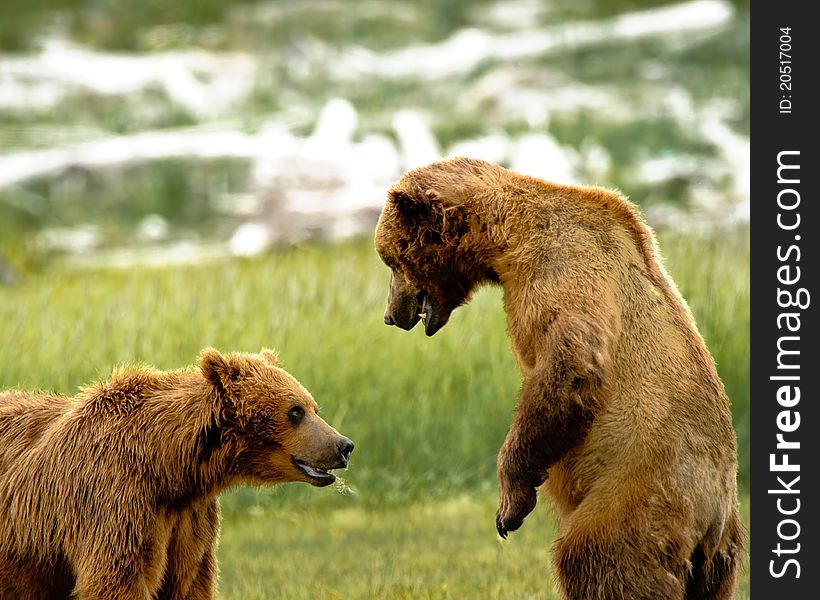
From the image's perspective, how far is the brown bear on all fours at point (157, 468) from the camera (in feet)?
18.7

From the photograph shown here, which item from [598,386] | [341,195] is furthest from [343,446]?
[341,195]

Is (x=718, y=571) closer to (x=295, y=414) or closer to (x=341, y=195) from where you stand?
(x=295, y=414)

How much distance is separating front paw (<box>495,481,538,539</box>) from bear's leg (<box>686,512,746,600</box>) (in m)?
0.65

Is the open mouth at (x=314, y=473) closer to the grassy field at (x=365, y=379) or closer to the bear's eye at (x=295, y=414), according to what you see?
the bear's eye at (x=295, y=414)

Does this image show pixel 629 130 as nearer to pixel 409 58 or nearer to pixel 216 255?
pixel 409 58

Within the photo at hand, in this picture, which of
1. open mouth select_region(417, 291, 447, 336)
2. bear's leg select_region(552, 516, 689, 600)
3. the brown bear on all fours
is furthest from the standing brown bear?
the brown bear on all fours

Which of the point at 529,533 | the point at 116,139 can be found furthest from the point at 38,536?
the point at 116,139

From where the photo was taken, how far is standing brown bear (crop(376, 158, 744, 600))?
5105mm

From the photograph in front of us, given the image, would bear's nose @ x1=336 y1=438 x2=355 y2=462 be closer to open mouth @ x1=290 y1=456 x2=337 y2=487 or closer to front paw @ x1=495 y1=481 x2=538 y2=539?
open mouth @ x1=290 y1=456 x2=337 y2=487

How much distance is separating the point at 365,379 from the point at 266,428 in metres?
4.43

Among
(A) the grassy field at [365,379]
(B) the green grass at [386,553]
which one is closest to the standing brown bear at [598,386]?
(B) the green grass at [386,553]

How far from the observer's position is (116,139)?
1716cm

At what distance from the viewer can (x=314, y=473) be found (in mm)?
5859

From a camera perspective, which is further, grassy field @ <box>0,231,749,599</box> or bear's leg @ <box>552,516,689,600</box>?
grassy field @ <box>0,231,749,599</box>
